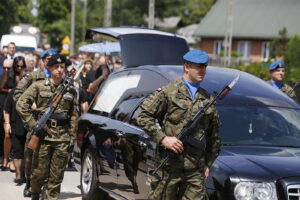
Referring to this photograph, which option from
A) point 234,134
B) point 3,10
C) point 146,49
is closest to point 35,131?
point 234,134

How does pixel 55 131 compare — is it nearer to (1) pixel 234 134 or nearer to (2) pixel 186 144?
(1) pixel 234 134

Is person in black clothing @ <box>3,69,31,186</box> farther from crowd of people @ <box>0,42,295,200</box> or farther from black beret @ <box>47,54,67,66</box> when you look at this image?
black beret @ <box>47,54,67,66</box>

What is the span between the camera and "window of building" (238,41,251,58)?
78.6 m

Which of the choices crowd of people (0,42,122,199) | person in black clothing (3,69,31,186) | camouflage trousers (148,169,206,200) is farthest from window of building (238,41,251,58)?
camouflage trousers (148,169,206,200)

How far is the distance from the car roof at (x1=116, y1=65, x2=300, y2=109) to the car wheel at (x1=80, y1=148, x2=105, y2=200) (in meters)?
1.47

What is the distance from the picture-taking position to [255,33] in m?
77.7

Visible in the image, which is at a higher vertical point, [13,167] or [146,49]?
[146,49]

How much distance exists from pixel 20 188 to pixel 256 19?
235 ft

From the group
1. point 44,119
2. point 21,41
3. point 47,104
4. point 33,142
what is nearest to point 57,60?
point 47,104

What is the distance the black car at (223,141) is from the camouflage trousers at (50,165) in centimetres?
50

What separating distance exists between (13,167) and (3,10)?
122 feet

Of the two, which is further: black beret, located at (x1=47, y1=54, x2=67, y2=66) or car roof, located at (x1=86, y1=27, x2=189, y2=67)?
car roof, located at (x1=86, y1=27, x2=189, y2=67)

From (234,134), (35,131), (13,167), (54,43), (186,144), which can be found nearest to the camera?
(186,144)

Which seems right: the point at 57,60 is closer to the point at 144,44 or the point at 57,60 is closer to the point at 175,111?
the point at 175,111
